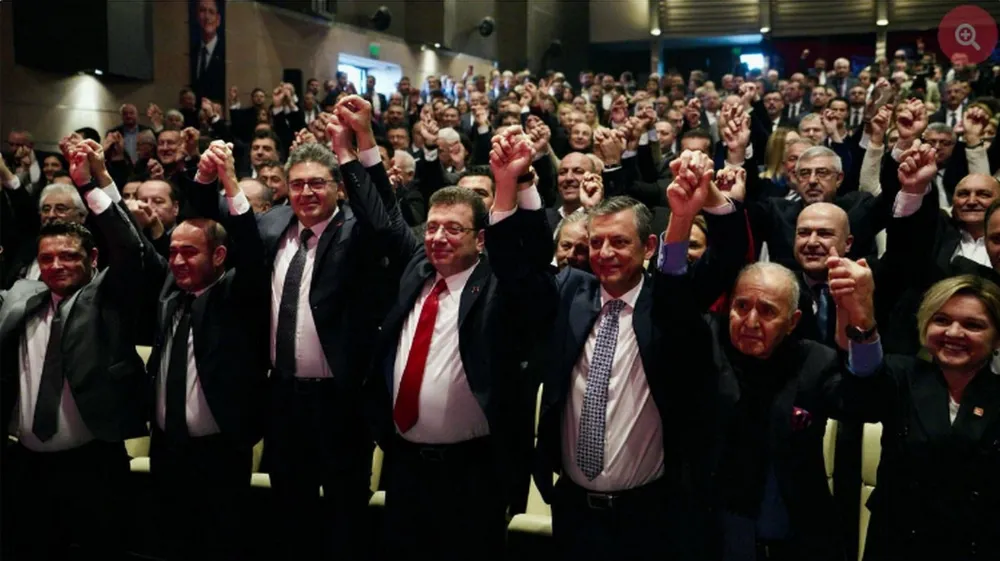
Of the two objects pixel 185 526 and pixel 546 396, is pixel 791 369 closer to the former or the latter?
pixel 546 396

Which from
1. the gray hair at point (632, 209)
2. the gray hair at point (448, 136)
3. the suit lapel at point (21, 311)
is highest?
the gray hair at point (448, 136)

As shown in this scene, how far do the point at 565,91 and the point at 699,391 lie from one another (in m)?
7.36

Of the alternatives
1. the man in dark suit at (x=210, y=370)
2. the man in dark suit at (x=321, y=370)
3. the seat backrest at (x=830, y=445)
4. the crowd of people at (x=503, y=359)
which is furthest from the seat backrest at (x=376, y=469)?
the seat backrest at (x=830, y=445)

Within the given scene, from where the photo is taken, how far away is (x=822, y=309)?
2855 mm

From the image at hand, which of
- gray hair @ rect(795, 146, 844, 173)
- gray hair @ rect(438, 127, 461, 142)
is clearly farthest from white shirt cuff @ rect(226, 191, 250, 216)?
gray hair @ rect(438, 127, 461, 142)

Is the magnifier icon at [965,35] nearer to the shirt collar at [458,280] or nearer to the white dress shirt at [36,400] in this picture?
the shirt collar at [458,280]

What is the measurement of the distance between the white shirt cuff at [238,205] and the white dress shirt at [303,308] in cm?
19

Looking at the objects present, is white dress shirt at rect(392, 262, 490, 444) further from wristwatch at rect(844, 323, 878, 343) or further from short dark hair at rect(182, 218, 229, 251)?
wristwatch at rect(844, 323, 878, 343)

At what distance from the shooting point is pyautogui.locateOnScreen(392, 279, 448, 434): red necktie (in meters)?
2.48

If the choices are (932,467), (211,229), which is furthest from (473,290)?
(932,467)

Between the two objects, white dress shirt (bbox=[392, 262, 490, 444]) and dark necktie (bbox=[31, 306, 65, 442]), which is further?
dark necktie (bbox=[31, 306, 65, 442])

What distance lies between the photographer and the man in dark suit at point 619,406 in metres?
2.22

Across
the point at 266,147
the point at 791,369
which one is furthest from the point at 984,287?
the point at 266,147

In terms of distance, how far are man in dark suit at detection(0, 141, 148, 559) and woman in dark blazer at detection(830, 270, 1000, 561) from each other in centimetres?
209
